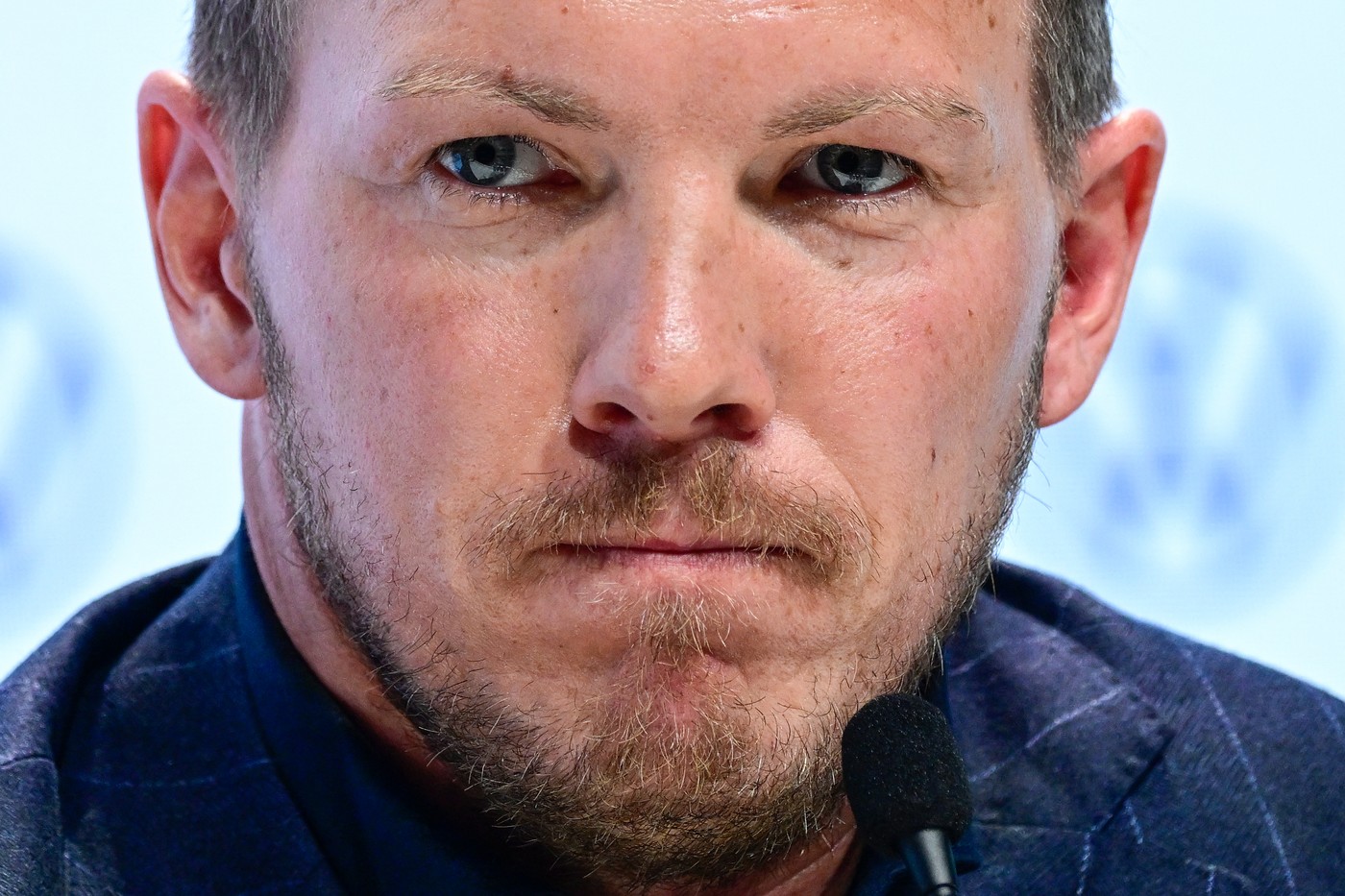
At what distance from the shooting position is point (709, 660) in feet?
4.63

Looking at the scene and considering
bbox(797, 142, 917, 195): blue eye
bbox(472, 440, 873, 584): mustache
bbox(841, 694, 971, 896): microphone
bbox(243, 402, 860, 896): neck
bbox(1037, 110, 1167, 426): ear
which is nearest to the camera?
bbox(841, 694, 971, 896): microphone

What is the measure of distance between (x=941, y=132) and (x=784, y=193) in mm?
160

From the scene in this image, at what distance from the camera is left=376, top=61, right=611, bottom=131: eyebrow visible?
4.48 ft

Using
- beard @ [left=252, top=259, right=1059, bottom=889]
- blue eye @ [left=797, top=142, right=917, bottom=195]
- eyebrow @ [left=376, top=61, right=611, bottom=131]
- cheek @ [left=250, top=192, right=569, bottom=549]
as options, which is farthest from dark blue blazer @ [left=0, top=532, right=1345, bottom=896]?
blue eye @ [left=797, top=142, right=917, bottom=195]

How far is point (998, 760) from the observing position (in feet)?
6.25

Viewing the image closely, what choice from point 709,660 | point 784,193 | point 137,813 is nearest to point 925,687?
point 709,660

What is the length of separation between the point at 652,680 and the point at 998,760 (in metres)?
0.67

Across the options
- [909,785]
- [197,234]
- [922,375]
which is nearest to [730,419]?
[922,375]

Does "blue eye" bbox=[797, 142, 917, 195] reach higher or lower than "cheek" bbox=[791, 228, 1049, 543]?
higher

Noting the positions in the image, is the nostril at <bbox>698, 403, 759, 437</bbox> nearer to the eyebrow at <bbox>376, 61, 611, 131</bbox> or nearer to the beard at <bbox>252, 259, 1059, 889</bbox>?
the beard at <bbox>252, 259, 1059, 889</bbox>

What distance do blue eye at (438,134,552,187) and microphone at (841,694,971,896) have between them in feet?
1.84

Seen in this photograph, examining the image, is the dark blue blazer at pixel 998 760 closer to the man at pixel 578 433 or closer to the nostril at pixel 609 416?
the man at pixel 578 433

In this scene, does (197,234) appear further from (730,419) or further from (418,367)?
(730,419)

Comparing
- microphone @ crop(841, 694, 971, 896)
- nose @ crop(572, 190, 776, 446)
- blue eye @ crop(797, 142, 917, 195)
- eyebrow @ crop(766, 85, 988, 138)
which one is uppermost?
eyebrow @ crop(766, 85, 988, 138)
